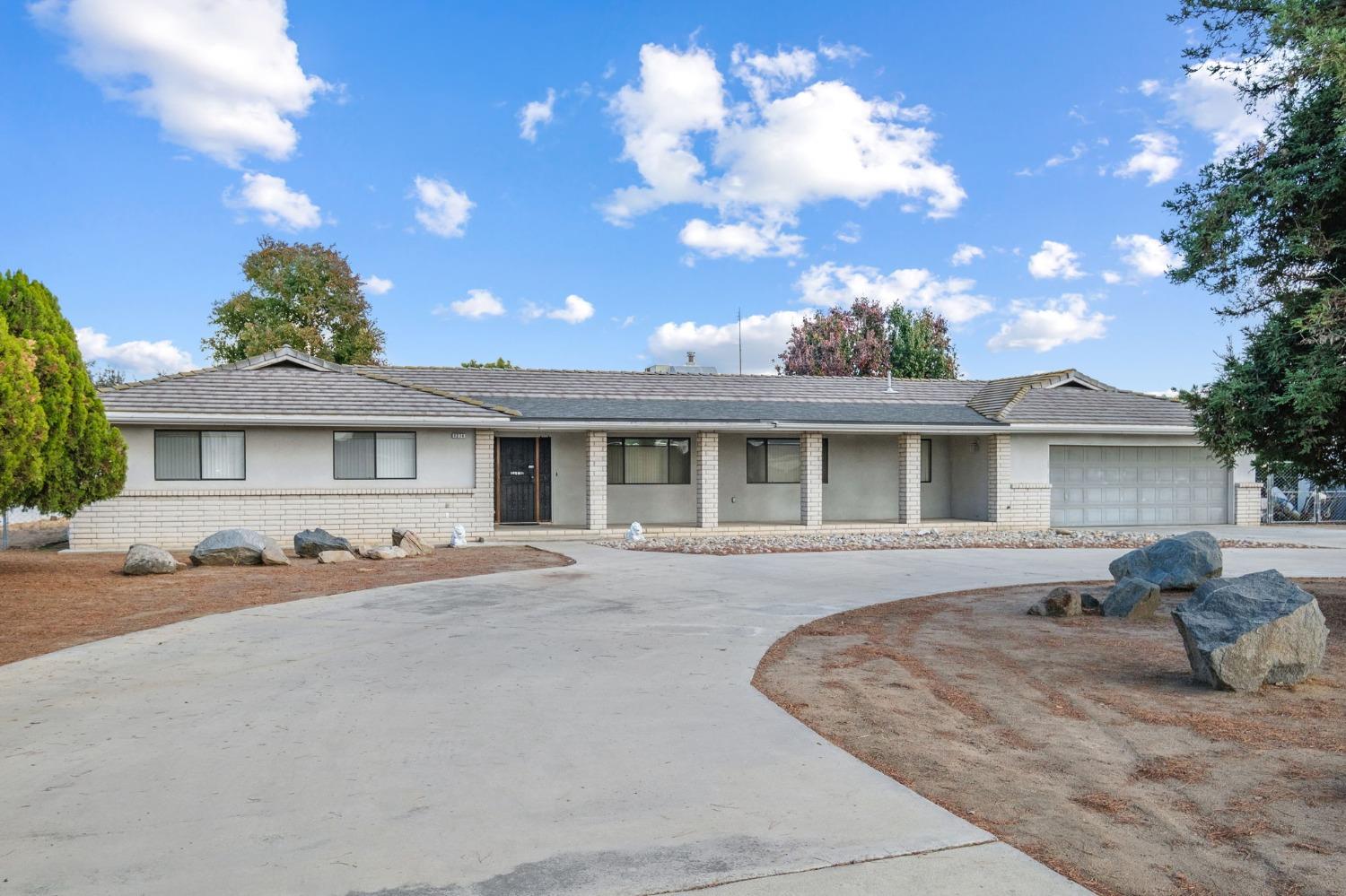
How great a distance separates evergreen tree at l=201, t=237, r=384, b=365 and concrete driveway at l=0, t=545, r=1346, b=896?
119 feet

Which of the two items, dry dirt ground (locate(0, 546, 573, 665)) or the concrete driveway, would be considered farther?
dry dirt ground (locate(0, 546, 573, 665))

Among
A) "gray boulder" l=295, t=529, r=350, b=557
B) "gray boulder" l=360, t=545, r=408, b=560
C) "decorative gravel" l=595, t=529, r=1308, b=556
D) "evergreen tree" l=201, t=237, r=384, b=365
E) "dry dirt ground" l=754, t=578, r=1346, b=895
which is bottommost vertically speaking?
"dry dirt ground" l=754, t=578, r=1346, b=895

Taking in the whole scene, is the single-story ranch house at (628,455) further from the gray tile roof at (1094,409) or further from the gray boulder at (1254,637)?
the gray boulder at (1254,637)

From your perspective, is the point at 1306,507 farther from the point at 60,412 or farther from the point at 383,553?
the point at 60,412

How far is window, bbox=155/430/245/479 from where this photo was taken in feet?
59.2

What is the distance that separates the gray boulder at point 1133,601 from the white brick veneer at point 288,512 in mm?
12802

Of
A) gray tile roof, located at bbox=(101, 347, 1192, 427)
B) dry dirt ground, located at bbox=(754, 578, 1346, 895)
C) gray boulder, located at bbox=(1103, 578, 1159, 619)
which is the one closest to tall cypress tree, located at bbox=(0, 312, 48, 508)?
gray tile roof, located at bbox=(101, 347, 1192, 427)

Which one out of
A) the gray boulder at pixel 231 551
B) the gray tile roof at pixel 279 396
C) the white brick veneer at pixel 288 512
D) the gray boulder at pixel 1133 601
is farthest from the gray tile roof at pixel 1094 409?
the gray boulder at pixel 231 551

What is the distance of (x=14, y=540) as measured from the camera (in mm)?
20938

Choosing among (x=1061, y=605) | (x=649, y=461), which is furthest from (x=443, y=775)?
(x=649, y=461)

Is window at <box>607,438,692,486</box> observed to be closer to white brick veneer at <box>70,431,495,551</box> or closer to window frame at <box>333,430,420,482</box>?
white brick veneer at <box>70,431,495,551</box>

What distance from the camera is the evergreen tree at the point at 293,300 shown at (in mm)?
42094

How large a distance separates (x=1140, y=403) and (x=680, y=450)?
41.9 feet

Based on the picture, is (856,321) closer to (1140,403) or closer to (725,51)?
(1140,403)
